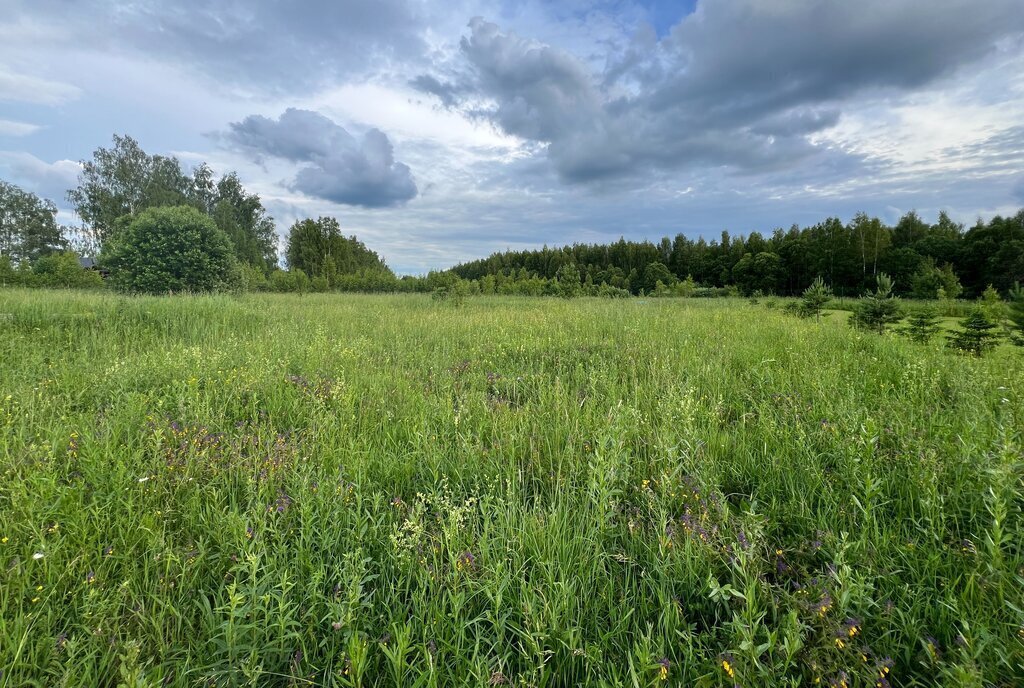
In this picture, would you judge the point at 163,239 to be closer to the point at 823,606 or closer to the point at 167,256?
the point at 167,256

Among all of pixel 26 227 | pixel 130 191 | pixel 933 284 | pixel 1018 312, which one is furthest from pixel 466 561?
pixel 26 227

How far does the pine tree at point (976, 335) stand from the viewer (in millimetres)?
7457

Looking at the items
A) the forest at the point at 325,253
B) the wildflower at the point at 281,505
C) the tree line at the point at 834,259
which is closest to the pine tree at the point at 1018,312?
the wildflower at the point at 281,505

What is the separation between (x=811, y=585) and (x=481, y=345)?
574cm

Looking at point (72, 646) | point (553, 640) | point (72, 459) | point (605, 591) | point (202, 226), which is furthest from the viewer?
point (202, 226)

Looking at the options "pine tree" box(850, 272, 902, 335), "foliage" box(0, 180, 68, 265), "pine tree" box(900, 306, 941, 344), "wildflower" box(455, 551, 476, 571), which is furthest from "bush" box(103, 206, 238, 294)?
"foliage" box(0, 180, 68, 265)

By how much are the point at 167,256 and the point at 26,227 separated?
57535 mm

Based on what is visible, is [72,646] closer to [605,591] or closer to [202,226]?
[605,591]

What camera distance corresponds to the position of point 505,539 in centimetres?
197

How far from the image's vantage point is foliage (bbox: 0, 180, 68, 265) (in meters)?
50.5

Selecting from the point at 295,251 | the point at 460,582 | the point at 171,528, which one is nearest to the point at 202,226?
the point at 171,528

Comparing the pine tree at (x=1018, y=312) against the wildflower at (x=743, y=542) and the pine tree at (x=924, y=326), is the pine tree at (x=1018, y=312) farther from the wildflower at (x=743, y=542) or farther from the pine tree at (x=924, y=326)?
the wildflower at (x=743, y=542)

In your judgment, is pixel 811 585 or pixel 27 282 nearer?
pixel 811 585

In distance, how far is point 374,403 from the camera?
410 centimetres
